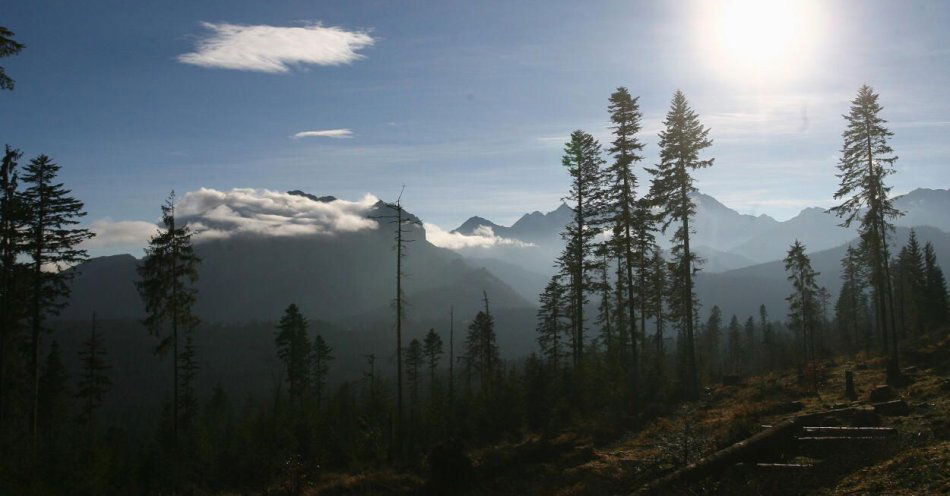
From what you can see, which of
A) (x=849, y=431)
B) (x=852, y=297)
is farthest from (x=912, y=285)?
(x=849, y=431)

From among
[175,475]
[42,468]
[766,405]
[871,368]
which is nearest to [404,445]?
[175,475]

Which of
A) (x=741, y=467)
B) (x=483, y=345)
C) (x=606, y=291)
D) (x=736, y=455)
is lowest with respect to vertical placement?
(x=483, y=345)

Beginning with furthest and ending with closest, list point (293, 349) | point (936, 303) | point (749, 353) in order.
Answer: point (749, 353) → point (936, 303) → point (293, 349)

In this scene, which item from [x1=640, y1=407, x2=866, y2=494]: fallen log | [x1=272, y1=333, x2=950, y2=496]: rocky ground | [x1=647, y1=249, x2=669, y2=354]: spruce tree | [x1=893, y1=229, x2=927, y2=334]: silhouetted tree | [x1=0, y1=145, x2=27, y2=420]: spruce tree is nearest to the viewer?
[x1=272, y1=333, x2=950, y2=496]: rocky ground

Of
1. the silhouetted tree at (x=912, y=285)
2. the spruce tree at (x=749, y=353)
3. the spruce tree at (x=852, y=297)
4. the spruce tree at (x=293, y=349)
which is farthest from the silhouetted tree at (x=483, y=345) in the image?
the spruce tree at (x=749, y=353)

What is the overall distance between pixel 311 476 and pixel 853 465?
63.6 ft

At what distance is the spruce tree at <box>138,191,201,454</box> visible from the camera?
27.7m

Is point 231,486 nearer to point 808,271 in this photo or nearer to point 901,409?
point 901,409

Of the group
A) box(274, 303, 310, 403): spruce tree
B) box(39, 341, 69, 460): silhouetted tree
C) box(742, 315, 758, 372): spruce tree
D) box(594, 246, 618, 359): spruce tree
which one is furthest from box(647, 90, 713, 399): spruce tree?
box(742, 315, 758, 372): spruce tree

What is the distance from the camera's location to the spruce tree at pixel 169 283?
27.7 meters

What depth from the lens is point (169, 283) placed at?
2811 centimetres

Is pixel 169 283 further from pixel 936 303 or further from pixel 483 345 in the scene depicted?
pixel 936 303

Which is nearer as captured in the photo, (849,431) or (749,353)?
(849,431)

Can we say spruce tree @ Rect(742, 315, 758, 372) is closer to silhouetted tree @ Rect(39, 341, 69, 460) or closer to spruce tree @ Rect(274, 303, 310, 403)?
spruce tree @ Rect(274, 303, 310, 403)
